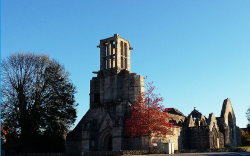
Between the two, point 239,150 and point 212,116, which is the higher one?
point 212,116

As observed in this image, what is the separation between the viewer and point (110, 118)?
36.6m

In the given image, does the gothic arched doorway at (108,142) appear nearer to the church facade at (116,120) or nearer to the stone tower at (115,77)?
the church facade at (116,120)

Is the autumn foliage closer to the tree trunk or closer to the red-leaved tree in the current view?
the red-leaved tree

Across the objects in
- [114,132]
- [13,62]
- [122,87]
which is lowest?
[114,132]

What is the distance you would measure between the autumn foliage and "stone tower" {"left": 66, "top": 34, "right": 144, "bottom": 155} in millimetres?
1677

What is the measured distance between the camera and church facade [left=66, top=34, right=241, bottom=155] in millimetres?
35994

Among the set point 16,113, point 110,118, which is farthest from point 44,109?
point 110,118

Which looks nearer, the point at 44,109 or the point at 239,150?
the point at 239,150

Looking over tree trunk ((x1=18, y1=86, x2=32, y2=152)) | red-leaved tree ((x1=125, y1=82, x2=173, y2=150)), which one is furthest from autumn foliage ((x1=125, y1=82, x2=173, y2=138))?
tree trunk ((x1=18, y1=86, x2=32, y2=152))

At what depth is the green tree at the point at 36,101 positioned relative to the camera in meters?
37.0

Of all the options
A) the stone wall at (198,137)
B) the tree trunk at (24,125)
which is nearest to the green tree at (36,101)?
the tree trunk at (24,125)

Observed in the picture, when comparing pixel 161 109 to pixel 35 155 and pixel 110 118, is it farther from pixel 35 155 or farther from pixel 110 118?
pixel 35 155

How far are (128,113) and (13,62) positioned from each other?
53.6ft

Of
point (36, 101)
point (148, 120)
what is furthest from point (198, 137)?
point (36, 101)
